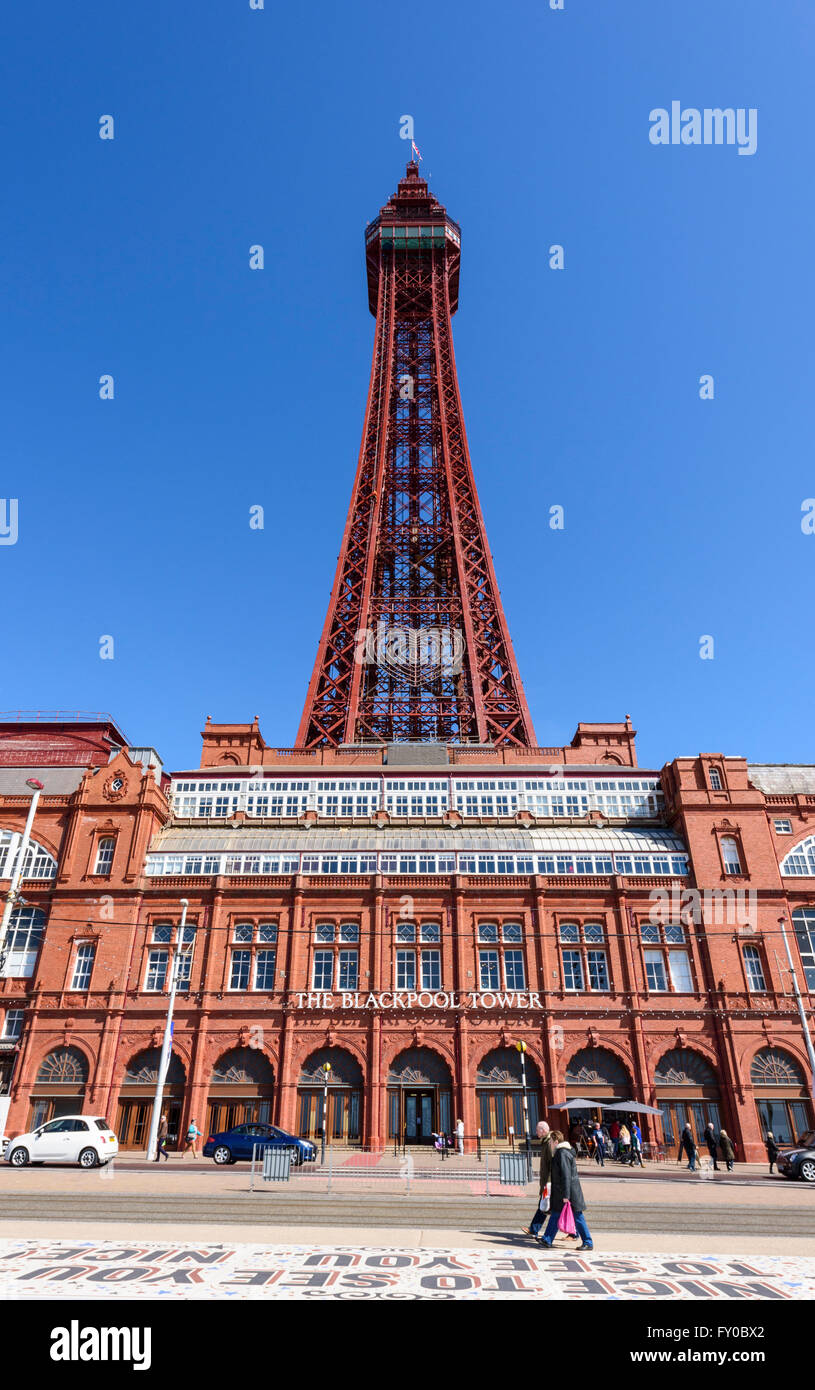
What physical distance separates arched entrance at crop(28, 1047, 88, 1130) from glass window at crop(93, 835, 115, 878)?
26.5 ft

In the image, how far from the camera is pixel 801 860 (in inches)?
1594

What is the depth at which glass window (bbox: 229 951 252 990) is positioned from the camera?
37656 millimetres

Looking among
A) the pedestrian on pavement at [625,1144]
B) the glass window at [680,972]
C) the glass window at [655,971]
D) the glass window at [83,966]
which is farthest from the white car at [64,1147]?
the glass window at [680,972]

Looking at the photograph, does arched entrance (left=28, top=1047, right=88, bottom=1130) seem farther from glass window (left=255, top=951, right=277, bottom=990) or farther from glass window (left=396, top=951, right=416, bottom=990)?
glass window (left=396, top=951, right=416, bottom=990)

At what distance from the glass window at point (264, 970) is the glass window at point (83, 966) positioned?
7.64 metres

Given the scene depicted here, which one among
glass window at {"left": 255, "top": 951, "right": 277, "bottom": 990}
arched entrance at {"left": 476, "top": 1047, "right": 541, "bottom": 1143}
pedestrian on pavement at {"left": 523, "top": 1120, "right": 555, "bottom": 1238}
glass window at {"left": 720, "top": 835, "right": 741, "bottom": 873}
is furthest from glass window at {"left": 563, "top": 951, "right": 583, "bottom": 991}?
pedestrian on pavement at {"left": 523, "top": 1120, "right": 555, "bottom": 1238}

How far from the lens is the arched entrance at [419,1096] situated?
1375 inches

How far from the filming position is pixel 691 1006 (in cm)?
3644

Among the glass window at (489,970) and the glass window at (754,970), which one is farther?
the glass window at (489,970)

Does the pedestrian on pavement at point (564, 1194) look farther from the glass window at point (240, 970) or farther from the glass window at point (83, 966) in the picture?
the glass window at point (83, 966)

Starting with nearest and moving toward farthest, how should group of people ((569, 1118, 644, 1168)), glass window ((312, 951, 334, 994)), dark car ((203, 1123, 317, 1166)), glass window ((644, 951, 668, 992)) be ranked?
dark car ((203, 1123, 317, 1166))
group of people ((569, 1118, 644, 1168))
glass window ((644, 951, 668, 992))
glass window ((312, 951, 334, 994))
